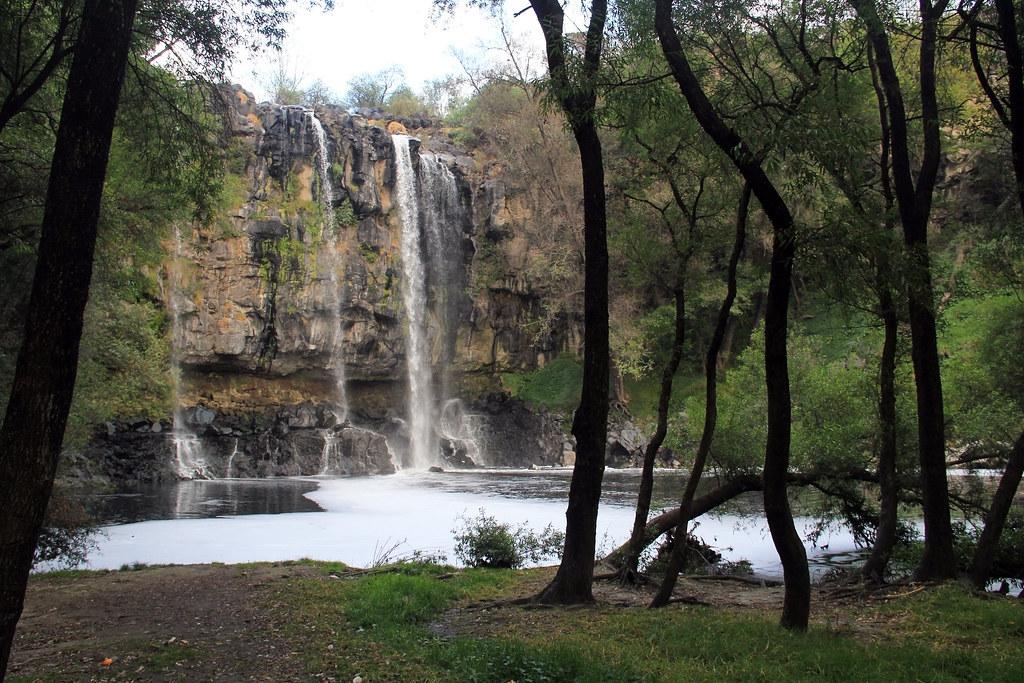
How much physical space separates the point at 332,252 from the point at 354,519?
1937 centimetres

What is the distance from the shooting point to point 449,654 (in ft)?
19.5

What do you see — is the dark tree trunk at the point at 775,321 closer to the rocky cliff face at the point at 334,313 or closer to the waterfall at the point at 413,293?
the rocky cliff face at the point at 334,313

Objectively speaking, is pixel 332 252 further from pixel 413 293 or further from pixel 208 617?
pixel 208 617

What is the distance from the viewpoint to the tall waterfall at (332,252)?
3550 centimetres

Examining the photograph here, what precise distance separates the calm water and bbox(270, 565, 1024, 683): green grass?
16.2 feet

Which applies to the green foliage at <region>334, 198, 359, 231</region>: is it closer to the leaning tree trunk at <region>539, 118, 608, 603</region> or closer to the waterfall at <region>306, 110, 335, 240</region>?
the waterfall at <region>306, 110, 335, 240</region>

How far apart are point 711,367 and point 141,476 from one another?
82.5ft

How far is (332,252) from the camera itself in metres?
35.9

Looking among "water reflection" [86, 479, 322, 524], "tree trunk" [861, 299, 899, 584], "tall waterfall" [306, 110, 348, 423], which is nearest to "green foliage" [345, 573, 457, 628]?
"tree trunk" [861, 299, 899, 584]

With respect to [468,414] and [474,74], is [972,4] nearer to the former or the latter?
[474,74]

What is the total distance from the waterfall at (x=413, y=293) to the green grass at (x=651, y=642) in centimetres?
2825

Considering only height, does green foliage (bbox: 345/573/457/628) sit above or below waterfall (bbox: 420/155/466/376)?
below

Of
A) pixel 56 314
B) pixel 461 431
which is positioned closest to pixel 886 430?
pixel 56 314

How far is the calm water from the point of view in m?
14.2
